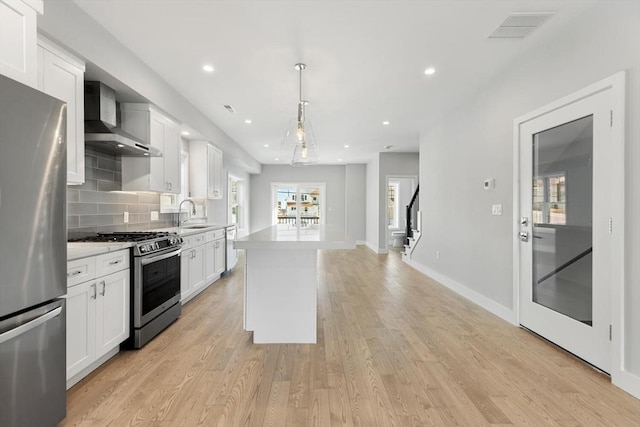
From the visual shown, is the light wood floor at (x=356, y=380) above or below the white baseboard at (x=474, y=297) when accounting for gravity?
below

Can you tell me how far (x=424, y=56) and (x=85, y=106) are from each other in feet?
10.5

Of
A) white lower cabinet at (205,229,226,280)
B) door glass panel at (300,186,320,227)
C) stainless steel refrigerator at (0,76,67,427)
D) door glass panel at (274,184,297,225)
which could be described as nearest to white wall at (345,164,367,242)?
door glass panel at (300,186,320,227)

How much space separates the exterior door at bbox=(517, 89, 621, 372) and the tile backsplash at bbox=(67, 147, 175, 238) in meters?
4.23

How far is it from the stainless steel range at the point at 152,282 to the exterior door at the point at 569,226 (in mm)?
3556

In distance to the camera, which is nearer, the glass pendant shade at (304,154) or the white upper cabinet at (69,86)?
the white upper cabinet at (69,86)

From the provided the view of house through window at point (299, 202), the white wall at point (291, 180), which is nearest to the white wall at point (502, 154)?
the white wall at point (291, 180)

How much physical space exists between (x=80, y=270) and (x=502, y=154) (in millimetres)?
4013

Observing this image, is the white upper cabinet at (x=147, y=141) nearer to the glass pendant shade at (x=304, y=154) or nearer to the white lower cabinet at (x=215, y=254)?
the white lower cabinet at (x=215, y=254)

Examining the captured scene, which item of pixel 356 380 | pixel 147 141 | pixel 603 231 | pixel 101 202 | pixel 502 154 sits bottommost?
pixel 356 380

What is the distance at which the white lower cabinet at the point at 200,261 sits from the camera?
375 cm

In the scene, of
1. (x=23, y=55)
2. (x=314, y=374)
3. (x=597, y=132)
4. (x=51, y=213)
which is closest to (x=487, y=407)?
(x=314, y=374)

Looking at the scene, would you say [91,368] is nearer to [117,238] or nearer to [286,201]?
[117,238]

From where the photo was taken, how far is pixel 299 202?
405 inches

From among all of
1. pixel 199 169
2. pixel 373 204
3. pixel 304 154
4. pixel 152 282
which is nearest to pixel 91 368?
pixel 152 282
